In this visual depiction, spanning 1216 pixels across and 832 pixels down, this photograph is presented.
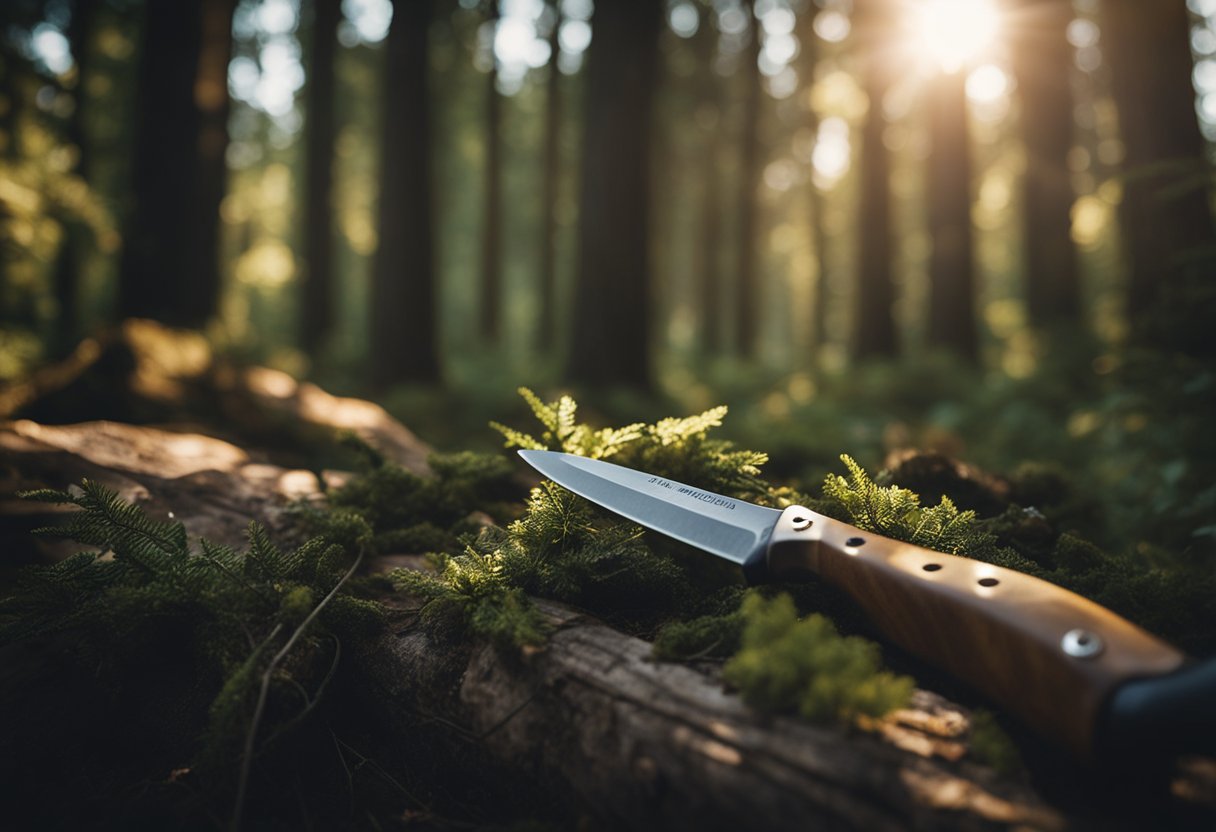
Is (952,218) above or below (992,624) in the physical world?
above

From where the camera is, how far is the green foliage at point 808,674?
4.67 feet

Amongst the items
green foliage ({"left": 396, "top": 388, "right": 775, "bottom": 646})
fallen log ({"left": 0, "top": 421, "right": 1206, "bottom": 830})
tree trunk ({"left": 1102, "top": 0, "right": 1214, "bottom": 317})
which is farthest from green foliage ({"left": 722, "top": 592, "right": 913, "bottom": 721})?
tree trunk ({"left": 1102, "top": 0, "right": 1214, "bottom": 317})

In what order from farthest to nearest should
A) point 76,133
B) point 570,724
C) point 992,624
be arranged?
1. point 76,133
2. point 570,724
3. point 992,624

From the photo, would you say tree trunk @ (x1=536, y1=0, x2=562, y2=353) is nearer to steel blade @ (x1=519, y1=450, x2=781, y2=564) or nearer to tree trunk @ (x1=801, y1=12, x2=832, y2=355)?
tree trunk @ (x1=801, y1=12, x2=832, y2=355)

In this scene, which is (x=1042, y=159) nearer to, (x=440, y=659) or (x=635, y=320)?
(x=635, y=320)

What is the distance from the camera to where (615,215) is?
8.62m

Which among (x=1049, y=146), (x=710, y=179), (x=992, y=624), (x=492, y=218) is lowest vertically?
(x=992, y=624)

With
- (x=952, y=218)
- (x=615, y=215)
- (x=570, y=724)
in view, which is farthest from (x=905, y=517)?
(x=952, y=218)

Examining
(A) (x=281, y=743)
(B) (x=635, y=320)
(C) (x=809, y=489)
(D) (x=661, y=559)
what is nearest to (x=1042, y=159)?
(B) (x=635, y=320)

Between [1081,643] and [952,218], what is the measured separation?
41.3 ft

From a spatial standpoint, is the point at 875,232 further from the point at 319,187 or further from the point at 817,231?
the point at 319,187

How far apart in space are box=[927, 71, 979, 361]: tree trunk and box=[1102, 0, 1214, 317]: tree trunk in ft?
17.6

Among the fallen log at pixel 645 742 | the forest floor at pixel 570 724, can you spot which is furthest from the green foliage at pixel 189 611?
the fallen log at pixel 645 742

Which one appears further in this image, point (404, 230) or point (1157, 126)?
point (404, 230)
